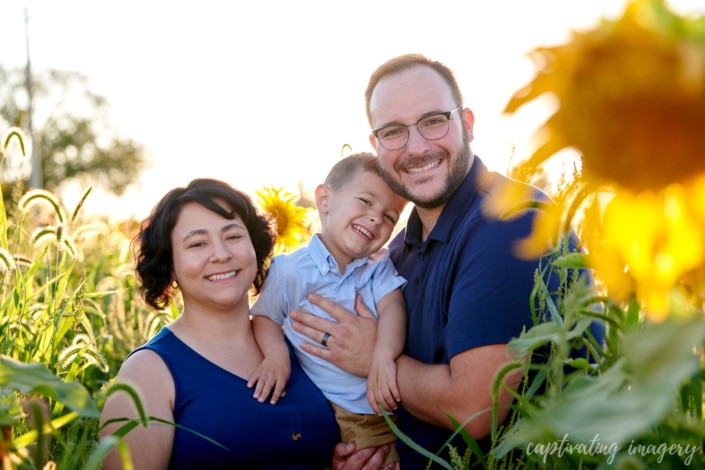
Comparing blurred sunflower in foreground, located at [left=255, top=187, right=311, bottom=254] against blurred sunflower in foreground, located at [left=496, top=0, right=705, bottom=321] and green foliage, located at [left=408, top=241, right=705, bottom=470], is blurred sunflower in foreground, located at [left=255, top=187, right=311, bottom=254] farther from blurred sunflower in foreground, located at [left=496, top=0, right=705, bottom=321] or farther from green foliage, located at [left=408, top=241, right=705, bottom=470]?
blurred sunflower in foreground, located at [left=496, top=0, right=705, bottom=321]

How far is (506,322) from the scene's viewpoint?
112 inches

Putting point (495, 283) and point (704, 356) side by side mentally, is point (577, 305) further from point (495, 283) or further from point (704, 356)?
point (495, 283)

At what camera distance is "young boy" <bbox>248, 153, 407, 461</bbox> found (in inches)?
132

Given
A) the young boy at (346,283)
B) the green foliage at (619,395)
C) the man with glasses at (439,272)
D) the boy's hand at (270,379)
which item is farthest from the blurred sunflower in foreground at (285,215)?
the green foliage at (619,395)

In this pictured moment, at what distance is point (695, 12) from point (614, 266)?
317 millimetres

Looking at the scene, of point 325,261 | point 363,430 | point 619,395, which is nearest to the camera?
point 619,395

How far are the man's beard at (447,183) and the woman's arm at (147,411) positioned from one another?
141cm

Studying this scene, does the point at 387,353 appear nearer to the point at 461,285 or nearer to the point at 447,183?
the point at 461,285

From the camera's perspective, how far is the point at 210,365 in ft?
10.6

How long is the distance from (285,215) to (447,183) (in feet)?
4.67

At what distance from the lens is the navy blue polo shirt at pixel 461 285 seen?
288cm

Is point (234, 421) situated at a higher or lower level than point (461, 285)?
lower

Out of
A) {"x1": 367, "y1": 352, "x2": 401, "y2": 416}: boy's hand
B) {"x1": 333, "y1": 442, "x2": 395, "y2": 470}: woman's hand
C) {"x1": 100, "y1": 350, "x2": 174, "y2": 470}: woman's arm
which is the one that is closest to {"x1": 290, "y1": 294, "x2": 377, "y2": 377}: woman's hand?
{"x1": 367, "y1": 352, "x2": 401, "y2": 416}: boy's hand

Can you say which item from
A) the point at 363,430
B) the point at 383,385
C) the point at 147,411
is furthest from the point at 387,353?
the point at 147,411
